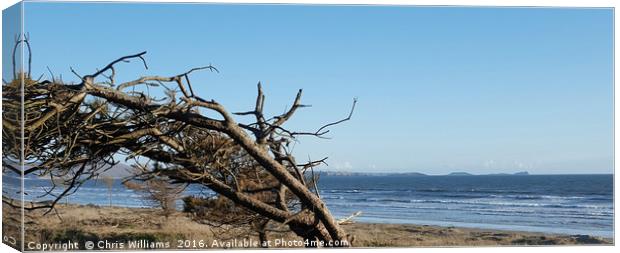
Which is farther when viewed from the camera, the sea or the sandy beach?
the sea

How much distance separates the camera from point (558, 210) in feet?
40.3

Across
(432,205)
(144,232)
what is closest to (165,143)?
(144,232)

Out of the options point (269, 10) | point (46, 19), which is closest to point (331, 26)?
point (269, 10)

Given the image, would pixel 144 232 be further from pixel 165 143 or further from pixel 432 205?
pixel 432 205

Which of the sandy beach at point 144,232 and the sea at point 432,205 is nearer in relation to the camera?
the sandy beach at point 144,232

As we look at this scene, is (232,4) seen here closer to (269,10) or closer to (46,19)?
(269,10)

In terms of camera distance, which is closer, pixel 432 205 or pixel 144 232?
pixel 144 232

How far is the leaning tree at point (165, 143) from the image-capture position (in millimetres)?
7922

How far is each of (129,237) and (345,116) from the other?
2000 mm

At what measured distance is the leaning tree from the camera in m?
7.92

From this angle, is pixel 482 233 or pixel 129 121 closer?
pixel 129 121

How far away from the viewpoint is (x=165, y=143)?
26.8 ft

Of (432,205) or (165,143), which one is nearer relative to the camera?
(165,143)

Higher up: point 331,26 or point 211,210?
point 331,26
